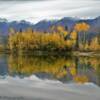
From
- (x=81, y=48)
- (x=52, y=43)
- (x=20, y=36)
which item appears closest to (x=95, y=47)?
(x=81, y=48)

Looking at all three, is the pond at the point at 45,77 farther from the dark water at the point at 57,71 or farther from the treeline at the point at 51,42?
the treeline at the point at 51,42

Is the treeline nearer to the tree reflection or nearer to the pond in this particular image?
the tree reflection

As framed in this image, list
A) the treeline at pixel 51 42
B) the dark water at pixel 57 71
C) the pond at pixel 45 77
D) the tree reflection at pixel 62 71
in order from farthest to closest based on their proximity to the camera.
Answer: the treeline at pixel 51 42 → the tree reflection at pixel 62 71 → the dark water at pixel 57 71 → the pond at pixel 45 77

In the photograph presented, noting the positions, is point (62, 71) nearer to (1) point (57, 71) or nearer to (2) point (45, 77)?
(1) point (57, 71)

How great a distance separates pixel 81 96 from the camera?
61.7 ft

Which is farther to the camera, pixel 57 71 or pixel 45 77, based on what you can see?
pixel 57 71

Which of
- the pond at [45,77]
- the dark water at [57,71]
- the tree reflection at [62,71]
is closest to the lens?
the pond at [45,77]

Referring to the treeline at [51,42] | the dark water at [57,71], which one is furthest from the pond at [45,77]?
the treeline at [51,42]

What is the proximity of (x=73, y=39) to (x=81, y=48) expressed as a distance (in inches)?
171

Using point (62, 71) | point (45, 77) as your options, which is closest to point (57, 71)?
point (62, 71)

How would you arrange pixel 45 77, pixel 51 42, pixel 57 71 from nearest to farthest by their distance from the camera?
pixel 45 77, pixel 57 71, pixel 51 42

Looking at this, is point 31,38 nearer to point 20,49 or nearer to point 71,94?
point 20,49

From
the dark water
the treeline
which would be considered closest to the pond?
the dark water

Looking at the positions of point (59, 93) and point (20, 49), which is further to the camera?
point (20, 49)
